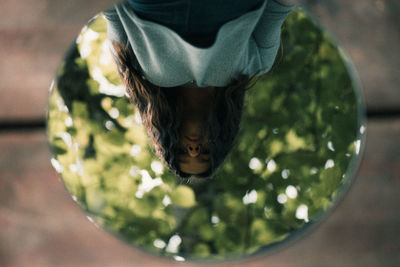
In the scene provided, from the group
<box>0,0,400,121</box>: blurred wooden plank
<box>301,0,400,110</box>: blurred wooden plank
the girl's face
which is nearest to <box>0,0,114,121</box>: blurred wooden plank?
<box>0,0,400,121</box>: blurred wooden plank

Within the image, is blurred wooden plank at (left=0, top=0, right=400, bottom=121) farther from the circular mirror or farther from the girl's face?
the girl's face

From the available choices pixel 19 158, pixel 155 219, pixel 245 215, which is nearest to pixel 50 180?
pixel 19 158

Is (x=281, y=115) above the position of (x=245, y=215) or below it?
above

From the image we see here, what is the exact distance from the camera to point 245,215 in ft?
1.99

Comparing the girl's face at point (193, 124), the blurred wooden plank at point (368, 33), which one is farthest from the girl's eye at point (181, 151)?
the blurred wooden plank at point (368, 33)

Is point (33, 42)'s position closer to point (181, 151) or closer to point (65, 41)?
point (65, 41)

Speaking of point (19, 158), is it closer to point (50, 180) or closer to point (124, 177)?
point (50, 180)

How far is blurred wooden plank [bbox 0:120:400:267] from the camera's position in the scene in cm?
50

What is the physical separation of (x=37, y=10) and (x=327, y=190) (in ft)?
1.41

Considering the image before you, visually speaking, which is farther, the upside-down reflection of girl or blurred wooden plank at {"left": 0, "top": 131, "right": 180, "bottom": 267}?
blurred wooden plank at {"left": 0, "top": 131, "right": 180, "bottom": 267}

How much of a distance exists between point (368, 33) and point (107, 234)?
0.41m

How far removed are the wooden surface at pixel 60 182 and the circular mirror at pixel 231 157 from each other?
2cm

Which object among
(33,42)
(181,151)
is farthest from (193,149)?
(33,42)

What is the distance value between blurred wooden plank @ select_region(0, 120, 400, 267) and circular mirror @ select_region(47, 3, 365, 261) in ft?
0.06
